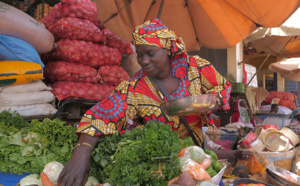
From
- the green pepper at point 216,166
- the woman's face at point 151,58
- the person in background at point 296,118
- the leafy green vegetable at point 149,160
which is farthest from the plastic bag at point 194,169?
the person in background at point 296,118

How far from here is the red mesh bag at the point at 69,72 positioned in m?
3.09

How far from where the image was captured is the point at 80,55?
318 cm

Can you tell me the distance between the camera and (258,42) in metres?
6.52

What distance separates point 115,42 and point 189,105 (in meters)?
2.46

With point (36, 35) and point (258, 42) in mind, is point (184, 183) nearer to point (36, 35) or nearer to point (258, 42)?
point (36, 35)

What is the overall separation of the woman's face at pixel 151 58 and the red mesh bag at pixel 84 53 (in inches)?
60.9

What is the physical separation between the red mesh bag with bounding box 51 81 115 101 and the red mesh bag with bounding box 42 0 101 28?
0.94 meters

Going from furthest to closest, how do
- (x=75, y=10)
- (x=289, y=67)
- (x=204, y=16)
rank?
1. (x=289, y=67)
2. (x=204, y=16)
3. (x=75, y=10)

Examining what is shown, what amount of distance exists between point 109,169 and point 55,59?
2.44 m

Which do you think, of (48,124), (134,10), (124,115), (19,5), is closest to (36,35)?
(134,10)

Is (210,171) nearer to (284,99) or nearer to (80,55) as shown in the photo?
(80,55)

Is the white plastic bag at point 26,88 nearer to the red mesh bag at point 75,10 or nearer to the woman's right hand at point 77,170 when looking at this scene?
the red mesh bag at point 75,10

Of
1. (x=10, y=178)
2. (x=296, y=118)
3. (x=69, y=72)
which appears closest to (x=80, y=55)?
(x=69, y=72)

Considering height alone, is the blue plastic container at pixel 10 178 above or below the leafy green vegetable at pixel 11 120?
below
